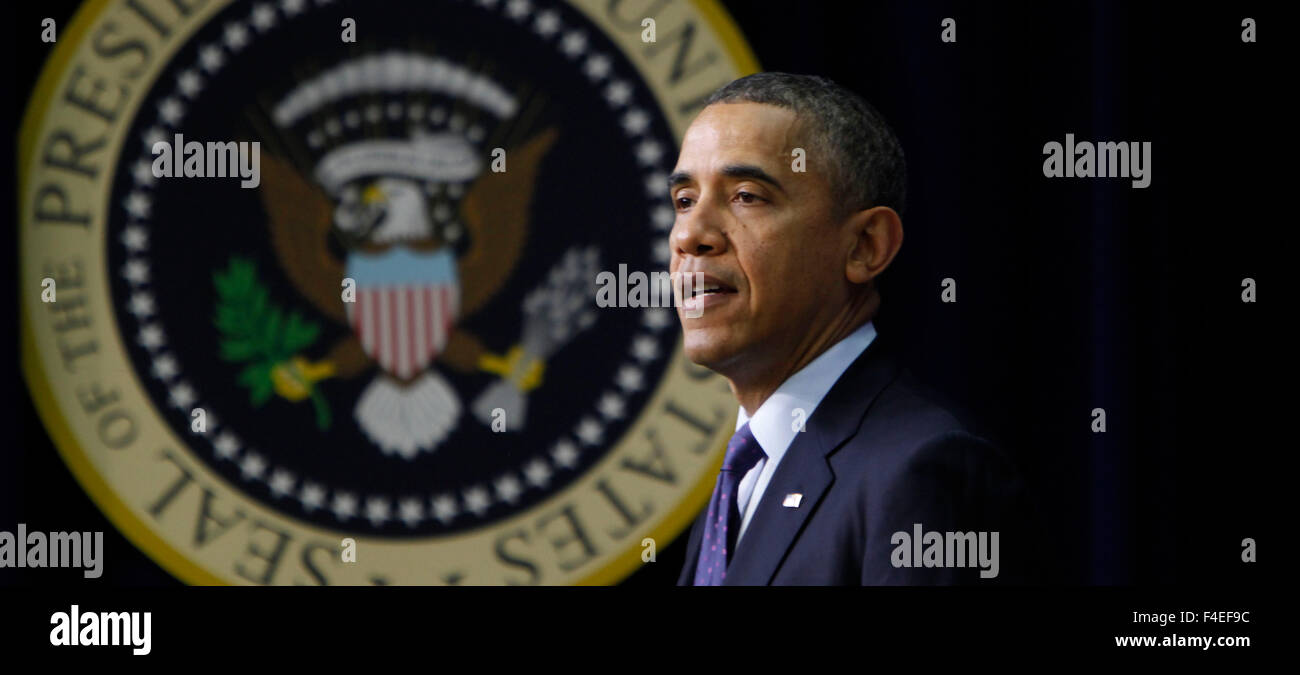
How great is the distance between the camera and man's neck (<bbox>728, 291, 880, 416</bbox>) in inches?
69.8

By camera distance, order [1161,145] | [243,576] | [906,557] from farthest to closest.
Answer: [243,576]
[1161,145]
[906,557]

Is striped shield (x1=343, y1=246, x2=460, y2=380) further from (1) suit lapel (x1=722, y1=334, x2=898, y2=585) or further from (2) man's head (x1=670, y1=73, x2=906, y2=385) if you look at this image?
(1) suit lapel (x1=722, y1=334, x2=898, y2=585)

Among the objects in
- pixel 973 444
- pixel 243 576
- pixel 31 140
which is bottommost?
pixel 243 576

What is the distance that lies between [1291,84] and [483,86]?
5.13ft

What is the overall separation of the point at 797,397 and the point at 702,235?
0.75 feet

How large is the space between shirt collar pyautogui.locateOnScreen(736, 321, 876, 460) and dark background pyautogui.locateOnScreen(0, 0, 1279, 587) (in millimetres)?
922

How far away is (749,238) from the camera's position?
5.67ft

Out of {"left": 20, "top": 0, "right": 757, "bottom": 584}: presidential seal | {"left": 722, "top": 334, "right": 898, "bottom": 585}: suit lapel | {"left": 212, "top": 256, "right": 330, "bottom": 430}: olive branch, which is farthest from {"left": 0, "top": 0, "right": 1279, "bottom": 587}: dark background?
{"left": 722, "top": 334, "right": 898, "bottom": 585}: suit lapel

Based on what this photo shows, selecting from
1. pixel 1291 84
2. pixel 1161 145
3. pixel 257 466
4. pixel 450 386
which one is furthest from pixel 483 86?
pixel 1291 84

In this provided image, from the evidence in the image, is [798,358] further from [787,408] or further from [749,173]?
[749,173]

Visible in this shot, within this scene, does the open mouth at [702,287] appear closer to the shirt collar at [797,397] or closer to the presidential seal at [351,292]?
the shirt collar at [797,397]

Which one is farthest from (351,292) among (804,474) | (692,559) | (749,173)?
(804,474)

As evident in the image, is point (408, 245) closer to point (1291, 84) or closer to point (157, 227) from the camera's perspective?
point (157, 227)

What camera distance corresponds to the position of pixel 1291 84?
2678 millimetres
